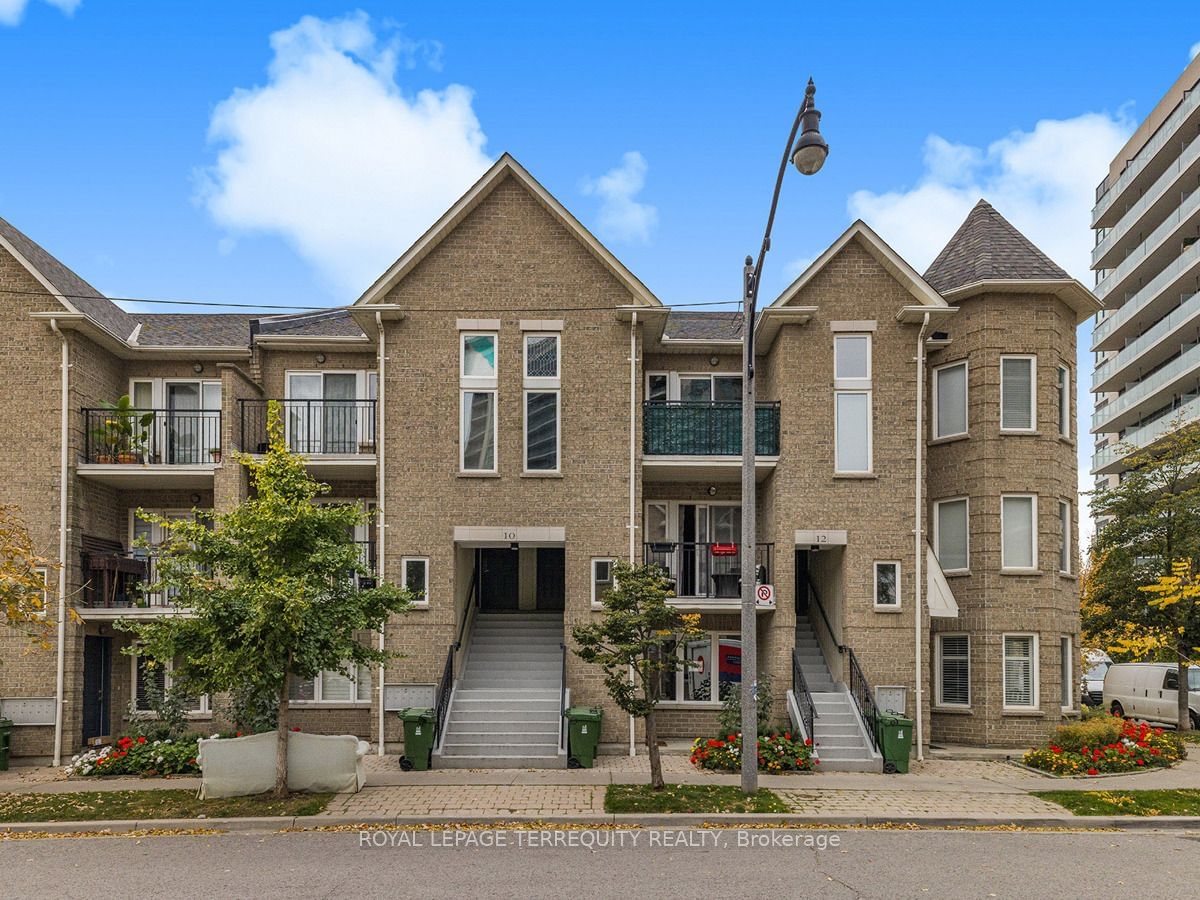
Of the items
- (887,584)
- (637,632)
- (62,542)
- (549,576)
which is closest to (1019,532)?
(887,584)

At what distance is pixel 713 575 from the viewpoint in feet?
60.5

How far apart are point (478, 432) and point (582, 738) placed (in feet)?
→ 19.6

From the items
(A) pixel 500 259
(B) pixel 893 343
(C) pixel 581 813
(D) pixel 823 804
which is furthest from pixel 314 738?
(B) pixel 893 343

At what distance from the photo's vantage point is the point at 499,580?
2052 cm

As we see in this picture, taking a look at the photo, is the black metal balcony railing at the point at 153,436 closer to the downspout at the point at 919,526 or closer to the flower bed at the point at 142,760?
the flower bed at the point at 142,760

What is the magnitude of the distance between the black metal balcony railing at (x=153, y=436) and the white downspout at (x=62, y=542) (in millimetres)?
504

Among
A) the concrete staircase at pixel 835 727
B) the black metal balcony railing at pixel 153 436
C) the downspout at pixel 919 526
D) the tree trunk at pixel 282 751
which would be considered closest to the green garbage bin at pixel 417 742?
the tree trunk at pixel 282 751

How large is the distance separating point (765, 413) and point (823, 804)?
7685 mm

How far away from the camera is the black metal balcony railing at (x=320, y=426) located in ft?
61.9

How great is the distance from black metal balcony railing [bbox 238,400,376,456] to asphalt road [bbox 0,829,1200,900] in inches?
353

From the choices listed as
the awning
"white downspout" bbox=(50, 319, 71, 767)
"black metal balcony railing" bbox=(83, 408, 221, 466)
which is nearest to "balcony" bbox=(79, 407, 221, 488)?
"black metal balcony railing" bbox=(83, 408, 221, 466)

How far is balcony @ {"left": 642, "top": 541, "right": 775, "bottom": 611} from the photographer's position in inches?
712

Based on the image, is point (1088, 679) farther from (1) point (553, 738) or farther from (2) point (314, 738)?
(2) point (314, 738)

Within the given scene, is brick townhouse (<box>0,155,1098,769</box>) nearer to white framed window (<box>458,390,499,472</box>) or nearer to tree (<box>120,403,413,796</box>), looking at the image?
white framed window (<box>458,390,499,472</box>)
